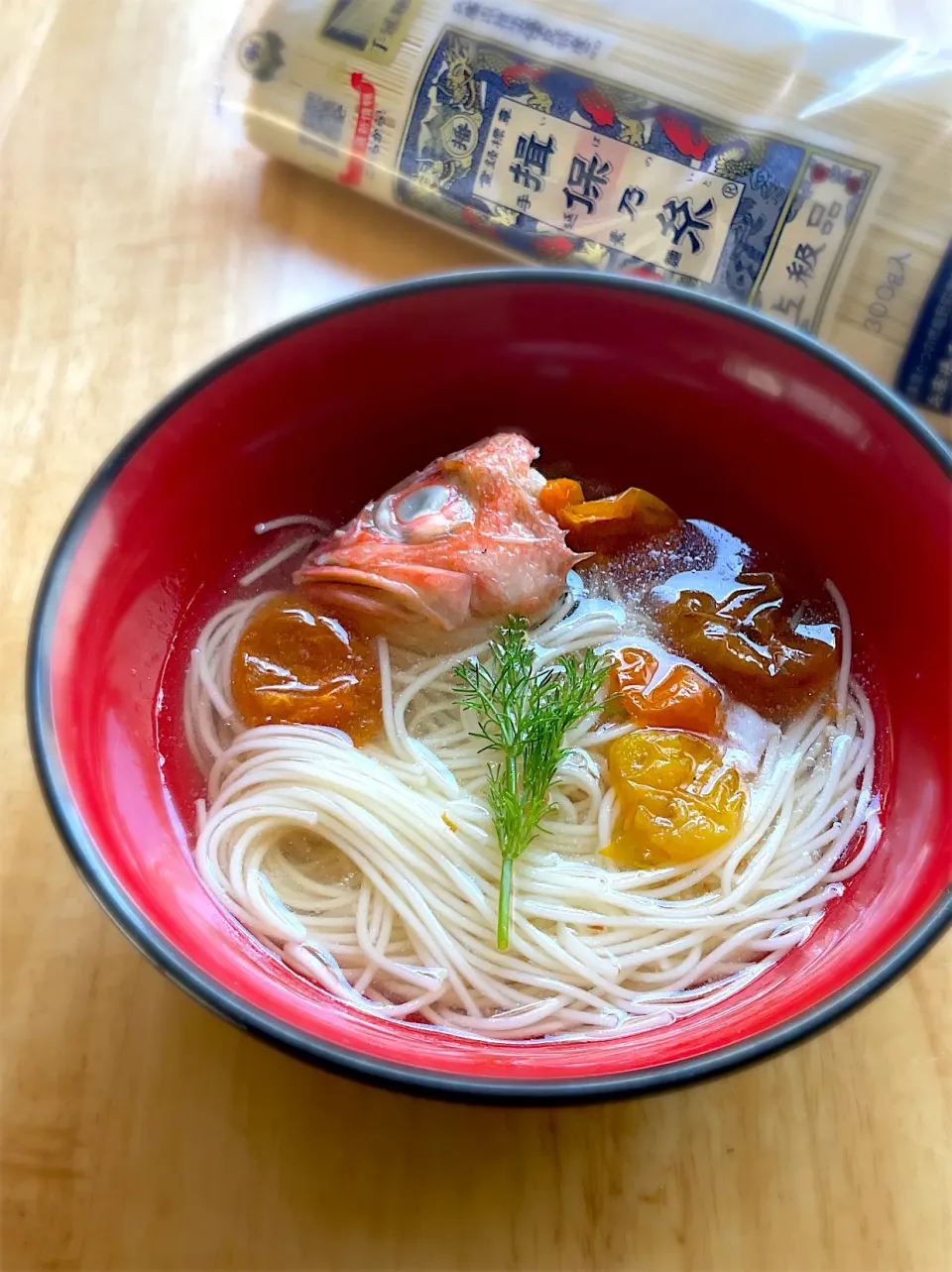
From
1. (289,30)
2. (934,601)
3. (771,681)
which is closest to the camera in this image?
(934,601)

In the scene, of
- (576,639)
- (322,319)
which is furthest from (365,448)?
(576,639)

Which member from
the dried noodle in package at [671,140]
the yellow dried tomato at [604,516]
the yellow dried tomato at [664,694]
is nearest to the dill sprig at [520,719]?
the yellow dried tomato at [664,694]

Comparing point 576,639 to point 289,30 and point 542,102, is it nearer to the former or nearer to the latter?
point 542,102

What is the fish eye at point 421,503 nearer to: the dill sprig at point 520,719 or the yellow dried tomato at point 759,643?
the dill sprig at point 520,719

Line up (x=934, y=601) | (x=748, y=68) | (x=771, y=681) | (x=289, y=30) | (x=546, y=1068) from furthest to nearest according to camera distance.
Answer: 1. (x=289, y=30)
2. (x=748, y=68)
3. (x=771, y=681)
4. (x=934, y=601)
5. (x=546, y=1068)

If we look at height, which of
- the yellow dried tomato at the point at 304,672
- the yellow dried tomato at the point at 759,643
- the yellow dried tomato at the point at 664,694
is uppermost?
the yellow dried tomato at the point at 759,643

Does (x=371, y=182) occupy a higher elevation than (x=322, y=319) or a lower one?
higher

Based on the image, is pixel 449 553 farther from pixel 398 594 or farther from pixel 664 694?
pixel 664 694
